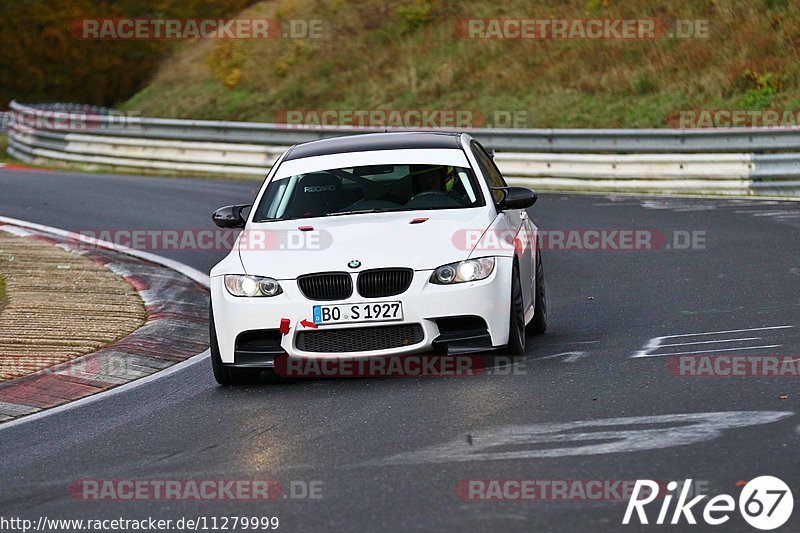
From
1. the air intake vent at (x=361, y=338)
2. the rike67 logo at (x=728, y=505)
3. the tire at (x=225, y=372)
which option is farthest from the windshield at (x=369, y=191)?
the rike67 logo at (x=728, y=505)

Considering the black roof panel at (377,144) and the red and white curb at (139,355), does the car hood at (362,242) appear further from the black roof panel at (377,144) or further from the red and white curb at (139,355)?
the red and white curb at (139,355)

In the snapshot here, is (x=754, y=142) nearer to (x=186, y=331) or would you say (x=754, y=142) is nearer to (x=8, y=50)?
(x=186, y=331)

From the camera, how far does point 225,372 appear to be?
9.21 metres

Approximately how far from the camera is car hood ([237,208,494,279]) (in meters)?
8.95

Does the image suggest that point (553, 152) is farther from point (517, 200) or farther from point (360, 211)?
point (360, 211)

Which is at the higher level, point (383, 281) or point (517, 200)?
point (517, 200)

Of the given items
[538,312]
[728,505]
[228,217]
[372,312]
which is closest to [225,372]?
[372,312]

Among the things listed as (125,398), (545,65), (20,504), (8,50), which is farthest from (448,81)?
(20,504)

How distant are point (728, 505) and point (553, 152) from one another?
18.5 metres

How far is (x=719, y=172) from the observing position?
21.1 meters

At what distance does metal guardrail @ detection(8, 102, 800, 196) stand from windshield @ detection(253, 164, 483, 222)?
438 inches

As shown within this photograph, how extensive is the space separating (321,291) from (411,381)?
79cm

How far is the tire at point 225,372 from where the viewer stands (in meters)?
9.14

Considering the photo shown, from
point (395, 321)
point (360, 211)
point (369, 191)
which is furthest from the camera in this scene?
point (369, 191)
